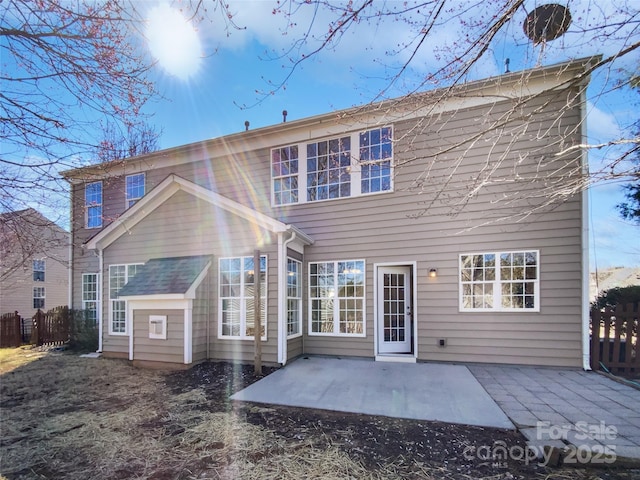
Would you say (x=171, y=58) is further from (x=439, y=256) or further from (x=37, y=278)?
(x=37, y=278)

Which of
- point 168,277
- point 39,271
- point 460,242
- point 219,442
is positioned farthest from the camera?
point 39,271

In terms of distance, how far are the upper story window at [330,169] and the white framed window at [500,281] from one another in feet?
8.48

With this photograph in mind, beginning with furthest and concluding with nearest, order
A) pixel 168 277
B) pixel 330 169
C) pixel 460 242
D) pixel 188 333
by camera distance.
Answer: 1. pixel 330 169
2. pixel 168 277
3. pixel 460 242
4. pixel 188 333

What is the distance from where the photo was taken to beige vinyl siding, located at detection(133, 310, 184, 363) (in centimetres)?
707

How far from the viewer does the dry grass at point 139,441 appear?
3.16 m

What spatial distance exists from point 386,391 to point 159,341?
502 cm

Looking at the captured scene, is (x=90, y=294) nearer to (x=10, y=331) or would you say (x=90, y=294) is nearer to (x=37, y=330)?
(x=37, y=330)

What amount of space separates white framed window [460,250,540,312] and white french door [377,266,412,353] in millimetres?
1320

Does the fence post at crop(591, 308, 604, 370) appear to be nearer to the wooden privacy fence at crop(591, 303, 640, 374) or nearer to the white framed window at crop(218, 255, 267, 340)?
the wooden privacy fence at crop(591, 303, 640, 374)

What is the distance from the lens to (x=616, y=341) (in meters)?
6.26

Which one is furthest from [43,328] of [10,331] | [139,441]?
[139,441]

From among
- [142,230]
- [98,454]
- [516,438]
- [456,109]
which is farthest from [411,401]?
[142,230]

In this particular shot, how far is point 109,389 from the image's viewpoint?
19.1ft

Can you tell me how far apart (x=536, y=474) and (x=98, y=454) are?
441 centimetres
